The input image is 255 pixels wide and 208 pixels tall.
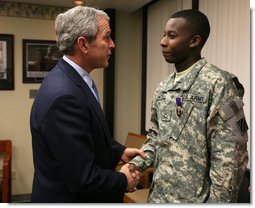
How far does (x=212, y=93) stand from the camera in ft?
3.71

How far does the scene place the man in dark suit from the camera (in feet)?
3.37

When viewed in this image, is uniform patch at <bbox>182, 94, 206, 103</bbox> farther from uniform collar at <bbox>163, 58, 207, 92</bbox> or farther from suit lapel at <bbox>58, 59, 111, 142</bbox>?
suit lapel at <bbox>58, 59, 111, 142</bbox>

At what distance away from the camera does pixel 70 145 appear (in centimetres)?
102

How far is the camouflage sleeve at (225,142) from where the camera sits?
1.10 m

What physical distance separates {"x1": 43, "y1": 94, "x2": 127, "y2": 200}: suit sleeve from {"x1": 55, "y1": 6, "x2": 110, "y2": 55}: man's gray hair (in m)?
0.25

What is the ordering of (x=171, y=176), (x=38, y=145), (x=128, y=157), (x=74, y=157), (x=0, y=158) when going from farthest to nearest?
(x=0, y=158) → (x=128, y=157) → (x=171, y=176) → (x=38, y=145) → (x=74, y=157)

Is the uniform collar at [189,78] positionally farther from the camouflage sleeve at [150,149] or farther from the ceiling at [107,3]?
the ceiling at [107,3]

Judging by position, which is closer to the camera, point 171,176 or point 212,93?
point 212,93

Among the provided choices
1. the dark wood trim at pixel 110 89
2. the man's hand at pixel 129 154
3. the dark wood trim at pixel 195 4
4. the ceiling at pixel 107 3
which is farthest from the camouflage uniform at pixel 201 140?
the dark wood trim at pixel 110 89

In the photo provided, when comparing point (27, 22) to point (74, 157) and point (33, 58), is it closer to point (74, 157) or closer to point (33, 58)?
point (33, 58)

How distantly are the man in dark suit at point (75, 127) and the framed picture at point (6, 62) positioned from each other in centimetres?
251

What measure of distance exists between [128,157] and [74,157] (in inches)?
17.6

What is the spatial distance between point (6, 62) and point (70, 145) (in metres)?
2.77

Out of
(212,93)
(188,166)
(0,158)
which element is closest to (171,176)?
(188,166)
